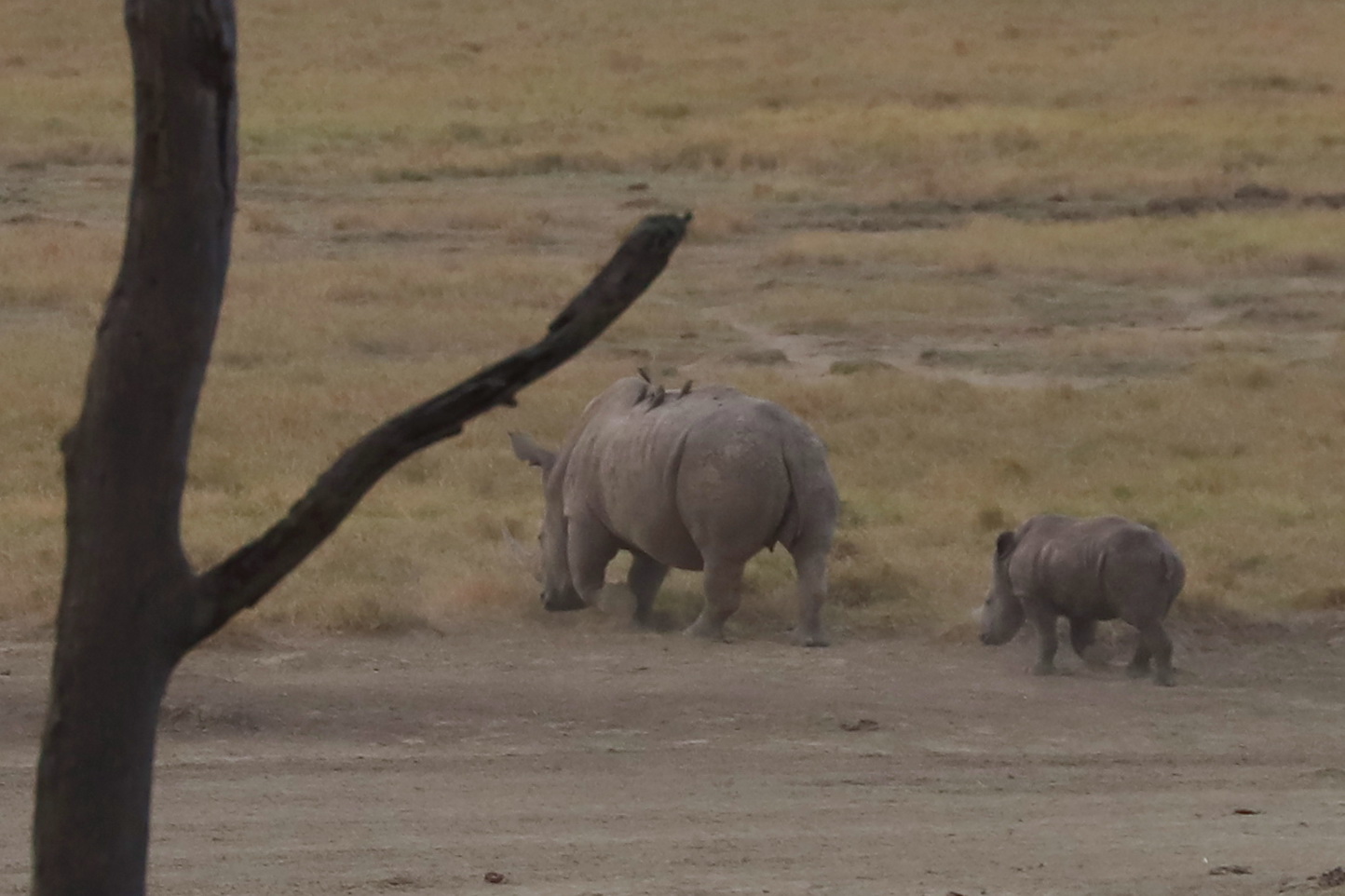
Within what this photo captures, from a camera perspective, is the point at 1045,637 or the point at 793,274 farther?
the point at 793,274

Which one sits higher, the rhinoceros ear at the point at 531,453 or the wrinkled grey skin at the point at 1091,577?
the rhinoceros ear at the point at 531,453

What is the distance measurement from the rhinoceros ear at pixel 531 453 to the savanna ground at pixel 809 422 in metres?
0.57

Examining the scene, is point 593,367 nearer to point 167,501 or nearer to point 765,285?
point 765,285

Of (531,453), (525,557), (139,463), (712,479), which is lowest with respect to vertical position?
(525,557)

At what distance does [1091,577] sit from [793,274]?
1375 cm

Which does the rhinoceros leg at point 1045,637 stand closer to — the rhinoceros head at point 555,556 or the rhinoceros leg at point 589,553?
the rhinoceros leg at point 589,553

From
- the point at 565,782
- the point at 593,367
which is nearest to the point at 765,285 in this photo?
the point at 593,367

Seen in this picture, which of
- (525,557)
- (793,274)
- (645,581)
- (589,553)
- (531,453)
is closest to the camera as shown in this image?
(589,553)

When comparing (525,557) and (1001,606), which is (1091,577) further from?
(525,557)

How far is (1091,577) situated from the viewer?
9539 millimetres

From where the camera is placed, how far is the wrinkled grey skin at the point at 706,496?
10023mm

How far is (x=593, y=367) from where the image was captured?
17797mm

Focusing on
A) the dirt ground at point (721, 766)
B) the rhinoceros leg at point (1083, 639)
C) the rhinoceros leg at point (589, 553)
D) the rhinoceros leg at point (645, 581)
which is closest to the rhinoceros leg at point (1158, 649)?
the dirt ground at point (721, 766)

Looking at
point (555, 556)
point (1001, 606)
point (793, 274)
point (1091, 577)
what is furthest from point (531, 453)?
point (793, 274)
